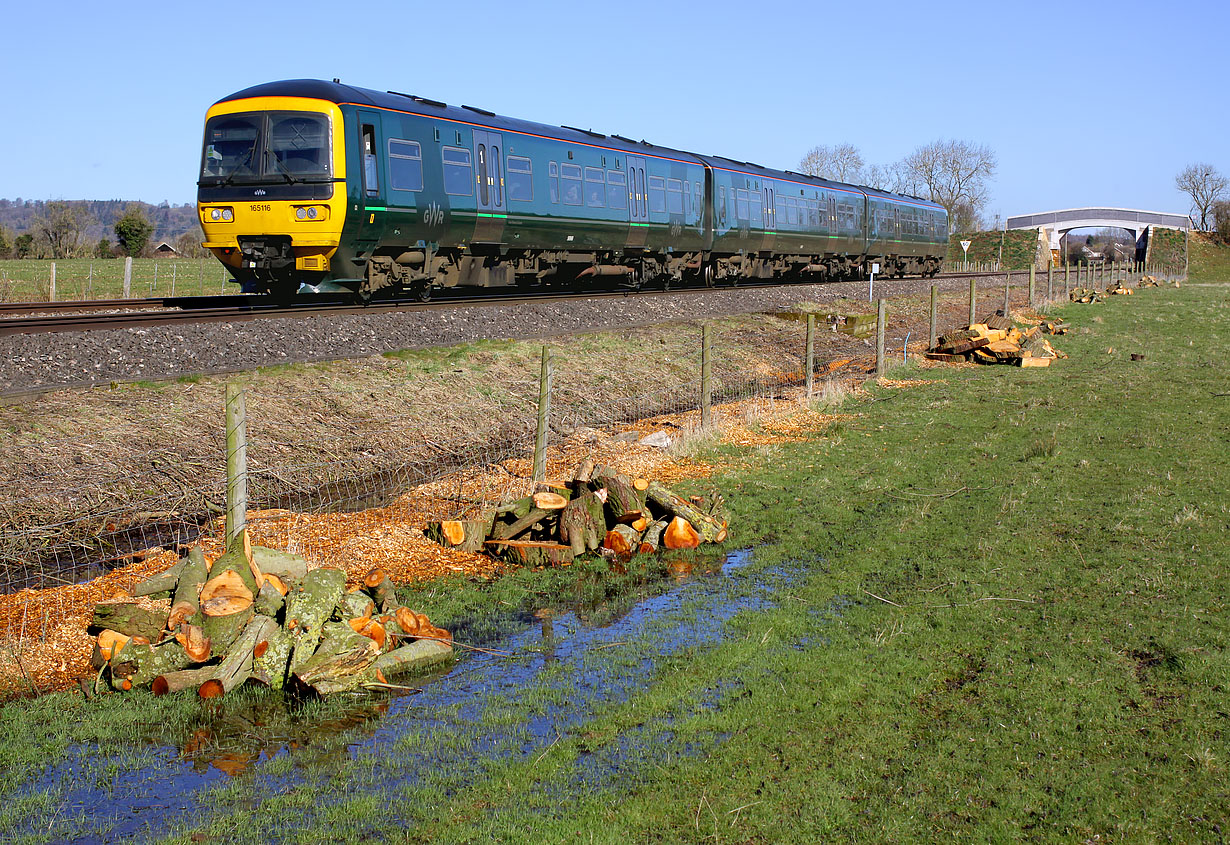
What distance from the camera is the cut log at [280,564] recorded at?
7129 mm

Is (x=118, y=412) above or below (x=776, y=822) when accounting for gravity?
above

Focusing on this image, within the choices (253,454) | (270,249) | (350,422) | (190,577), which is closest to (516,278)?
(270,249)

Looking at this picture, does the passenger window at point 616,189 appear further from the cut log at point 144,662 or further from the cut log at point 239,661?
the cut log at point 144,662

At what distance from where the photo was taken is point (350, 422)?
1308 centimetres

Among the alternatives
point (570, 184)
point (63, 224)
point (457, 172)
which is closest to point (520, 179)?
point (570, 184)

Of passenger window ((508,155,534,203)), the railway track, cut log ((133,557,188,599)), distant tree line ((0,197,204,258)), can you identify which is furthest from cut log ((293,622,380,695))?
distant tree line ((0,197,204,258))

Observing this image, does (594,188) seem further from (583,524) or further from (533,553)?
(533,553)

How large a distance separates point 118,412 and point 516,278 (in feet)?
42.4

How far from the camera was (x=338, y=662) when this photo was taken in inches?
240

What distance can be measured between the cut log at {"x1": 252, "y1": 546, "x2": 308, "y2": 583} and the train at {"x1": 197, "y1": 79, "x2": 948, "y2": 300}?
423 inches

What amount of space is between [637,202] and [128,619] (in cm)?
2191

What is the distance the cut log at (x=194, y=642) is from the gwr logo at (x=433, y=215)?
45.0 ft

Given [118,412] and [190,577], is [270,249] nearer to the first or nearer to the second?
[118,412]

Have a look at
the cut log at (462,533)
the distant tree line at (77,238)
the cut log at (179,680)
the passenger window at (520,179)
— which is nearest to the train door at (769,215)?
the passenger window at (520,179)
